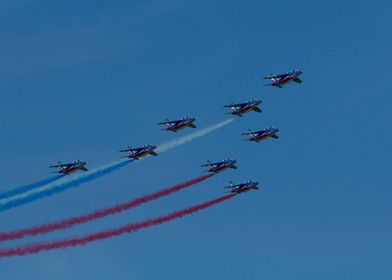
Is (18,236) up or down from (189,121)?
down

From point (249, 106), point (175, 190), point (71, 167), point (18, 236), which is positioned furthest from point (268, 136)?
point (18, 236)

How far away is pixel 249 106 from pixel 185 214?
24175 mm

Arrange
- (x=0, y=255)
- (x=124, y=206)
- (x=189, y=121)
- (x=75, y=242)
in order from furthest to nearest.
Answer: (x=189, y=121)
(x=124, y=206)
(x=75, y=242)
(x=0, y=255)

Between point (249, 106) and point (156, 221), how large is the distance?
2903 cm

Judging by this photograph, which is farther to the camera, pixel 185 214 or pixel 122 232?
pixel 185 214

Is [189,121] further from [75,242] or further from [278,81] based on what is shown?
[75,242]

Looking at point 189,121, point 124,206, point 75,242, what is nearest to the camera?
point 75,242

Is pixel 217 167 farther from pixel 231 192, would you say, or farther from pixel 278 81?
pixel 278 81

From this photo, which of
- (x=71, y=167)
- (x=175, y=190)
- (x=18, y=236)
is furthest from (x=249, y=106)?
(x=18, y=236)

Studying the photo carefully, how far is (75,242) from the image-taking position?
148500mm

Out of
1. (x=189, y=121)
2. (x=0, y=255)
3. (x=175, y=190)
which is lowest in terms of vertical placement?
(x=0, y=255)

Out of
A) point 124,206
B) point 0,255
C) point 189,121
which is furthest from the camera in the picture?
point 189,121

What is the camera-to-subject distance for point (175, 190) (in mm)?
165875

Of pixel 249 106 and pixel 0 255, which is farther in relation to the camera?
pixel 249 106
